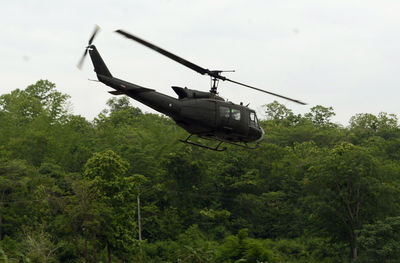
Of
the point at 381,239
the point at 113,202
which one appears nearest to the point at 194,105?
the point at 113,202

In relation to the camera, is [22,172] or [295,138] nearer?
[22,172]

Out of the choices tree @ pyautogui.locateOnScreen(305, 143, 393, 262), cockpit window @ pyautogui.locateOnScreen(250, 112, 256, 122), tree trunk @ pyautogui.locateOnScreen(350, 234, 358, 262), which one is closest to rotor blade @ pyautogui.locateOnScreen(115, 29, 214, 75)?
cockpit window @ pyautogui.locateOnScreen(250, 112, 256, 122)

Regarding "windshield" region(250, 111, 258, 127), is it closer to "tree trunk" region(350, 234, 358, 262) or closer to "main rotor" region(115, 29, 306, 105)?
"main rotor" region(115, 29, 306, 105)

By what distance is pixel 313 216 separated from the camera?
58.8 metres

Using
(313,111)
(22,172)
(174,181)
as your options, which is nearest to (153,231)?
(174,181)

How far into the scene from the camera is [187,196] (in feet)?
220

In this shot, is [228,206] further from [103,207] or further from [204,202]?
[103,207]

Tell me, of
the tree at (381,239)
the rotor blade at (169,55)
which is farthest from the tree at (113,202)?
the rotor blade at (169,55)

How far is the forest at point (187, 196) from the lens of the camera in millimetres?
48938

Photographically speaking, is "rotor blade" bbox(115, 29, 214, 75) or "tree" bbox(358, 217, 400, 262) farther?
"tree" bbox(358, 217, 400, 262)

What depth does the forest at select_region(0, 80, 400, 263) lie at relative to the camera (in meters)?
48.9

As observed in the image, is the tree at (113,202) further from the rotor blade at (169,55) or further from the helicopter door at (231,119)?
the rotor blade at (169,55)

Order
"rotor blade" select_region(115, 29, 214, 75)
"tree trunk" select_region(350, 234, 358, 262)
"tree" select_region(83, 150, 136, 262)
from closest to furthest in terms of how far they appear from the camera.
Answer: "rotor blade" select_region(115, 29, 214, 75) → "tree" select_region(83, 150, 136, 262) → "tree trunk" select_region(350, 234, 358, 262)

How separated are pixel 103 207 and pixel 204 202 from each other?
23.6m
